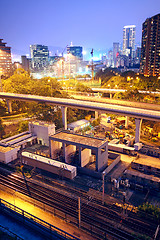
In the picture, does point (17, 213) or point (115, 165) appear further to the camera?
point (115, 165)

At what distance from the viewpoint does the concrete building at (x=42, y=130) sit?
31708 millimetres

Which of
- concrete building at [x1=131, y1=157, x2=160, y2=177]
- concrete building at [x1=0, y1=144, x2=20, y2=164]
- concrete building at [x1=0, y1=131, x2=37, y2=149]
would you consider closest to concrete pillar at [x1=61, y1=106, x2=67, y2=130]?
concrete building at [x1=0, y1=131, x2=37, y2=149]

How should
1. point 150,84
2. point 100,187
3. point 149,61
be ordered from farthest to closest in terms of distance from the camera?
point 149,61 < point 150,84 < point 100,187

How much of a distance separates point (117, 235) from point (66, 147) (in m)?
13.5

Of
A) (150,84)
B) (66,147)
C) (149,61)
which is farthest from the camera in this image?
(149,61)

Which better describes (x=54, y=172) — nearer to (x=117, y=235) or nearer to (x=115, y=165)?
(x=115, y=165)

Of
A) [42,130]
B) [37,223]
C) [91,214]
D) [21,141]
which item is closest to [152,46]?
[42,130]

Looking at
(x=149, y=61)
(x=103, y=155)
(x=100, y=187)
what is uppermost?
(x=149, y=61)

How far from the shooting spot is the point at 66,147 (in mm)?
26047

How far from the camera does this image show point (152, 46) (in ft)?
383

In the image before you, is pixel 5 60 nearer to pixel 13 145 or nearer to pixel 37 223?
pixel 13 145

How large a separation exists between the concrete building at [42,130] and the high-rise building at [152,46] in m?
97.9

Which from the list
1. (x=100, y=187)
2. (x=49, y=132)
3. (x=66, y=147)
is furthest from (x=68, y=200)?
(x=49, y=132)

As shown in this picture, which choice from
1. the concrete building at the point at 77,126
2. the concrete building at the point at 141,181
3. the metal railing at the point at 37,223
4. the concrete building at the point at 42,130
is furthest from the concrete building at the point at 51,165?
the concrete building at the point at 77,126
